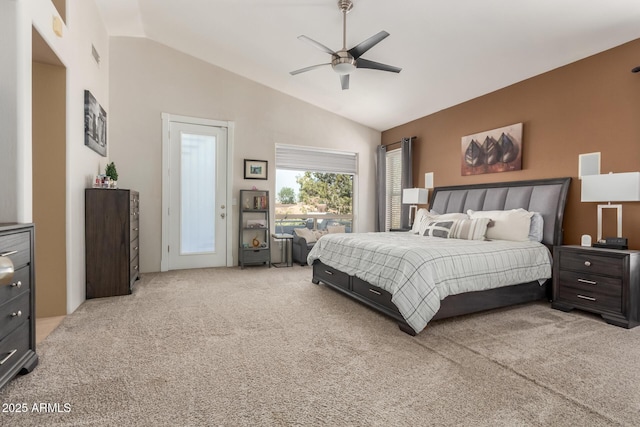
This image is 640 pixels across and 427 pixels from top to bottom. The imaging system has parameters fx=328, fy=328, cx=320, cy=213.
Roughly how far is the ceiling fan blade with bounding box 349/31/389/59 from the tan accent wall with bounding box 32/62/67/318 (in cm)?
275

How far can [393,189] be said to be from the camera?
21.8ft

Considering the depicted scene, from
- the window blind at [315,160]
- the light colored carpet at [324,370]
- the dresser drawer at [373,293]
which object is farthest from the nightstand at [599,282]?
the window blind at [315,160]

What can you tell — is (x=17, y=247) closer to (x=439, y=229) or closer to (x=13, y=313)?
(x=13, y=313)

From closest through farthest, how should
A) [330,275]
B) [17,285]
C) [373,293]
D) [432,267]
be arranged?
[17,285]
[432,267]
[373,293]
[330,275]

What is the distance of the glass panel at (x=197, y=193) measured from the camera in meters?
5.29

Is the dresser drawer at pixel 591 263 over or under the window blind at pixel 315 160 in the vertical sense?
under

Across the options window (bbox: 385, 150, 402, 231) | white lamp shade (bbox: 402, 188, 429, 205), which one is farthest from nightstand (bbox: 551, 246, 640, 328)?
window (bbox: 385, 150, 402, 231)

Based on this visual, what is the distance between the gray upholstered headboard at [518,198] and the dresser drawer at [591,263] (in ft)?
1.56

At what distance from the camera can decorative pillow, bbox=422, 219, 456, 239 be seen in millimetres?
4036

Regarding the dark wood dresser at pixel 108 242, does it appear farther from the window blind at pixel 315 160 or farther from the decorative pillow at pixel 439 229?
the decorative pillow at pixel 439 229

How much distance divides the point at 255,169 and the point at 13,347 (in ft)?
13.8

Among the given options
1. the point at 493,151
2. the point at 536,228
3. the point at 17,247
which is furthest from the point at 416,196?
the point at 17,247

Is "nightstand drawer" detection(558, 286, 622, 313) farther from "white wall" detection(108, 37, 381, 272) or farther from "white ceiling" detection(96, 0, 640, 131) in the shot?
"white wall" detection(108, 37, 381, 272)

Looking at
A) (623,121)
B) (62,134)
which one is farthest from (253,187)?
(623,121)
